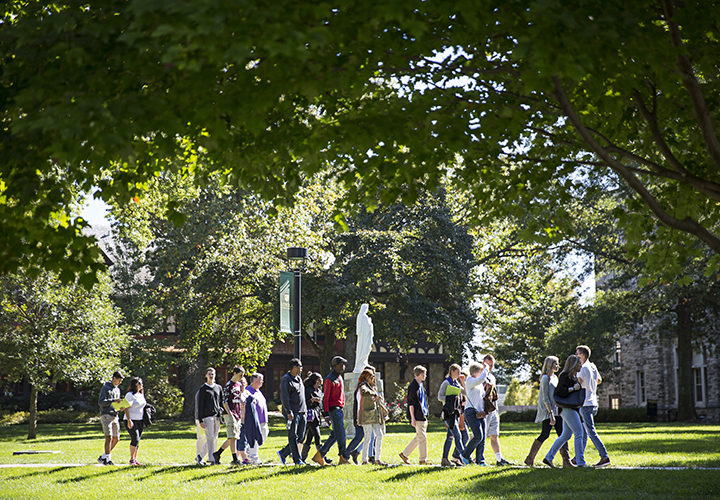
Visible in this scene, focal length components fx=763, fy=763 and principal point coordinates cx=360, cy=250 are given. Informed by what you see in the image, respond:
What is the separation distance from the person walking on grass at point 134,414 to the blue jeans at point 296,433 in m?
2.67

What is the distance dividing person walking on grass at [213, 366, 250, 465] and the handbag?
205 inches

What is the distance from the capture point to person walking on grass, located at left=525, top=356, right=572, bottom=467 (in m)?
11.7

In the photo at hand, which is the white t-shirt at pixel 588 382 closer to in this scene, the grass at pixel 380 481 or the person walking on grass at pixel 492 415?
the grass at pixel 380 481

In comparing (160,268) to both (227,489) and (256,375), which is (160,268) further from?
(227,489)

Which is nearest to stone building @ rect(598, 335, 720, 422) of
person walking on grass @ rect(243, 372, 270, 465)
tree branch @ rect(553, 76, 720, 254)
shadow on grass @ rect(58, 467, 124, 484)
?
person walking on grass @ rect(243, 372, 270, 465)

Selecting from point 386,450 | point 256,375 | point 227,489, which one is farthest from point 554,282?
point 227,489

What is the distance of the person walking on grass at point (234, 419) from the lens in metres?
12.8

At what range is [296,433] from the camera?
493 inches

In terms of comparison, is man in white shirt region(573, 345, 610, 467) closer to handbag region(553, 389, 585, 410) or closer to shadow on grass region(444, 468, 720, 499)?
handbag region(553, 389, 585, 410)

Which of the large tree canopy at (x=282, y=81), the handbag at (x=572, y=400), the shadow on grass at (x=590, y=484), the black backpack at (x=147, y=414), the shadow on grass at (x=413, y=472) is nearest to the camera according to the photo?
the large tree canopy at (x=282, y=81)

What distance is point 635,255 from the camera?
30.1ft

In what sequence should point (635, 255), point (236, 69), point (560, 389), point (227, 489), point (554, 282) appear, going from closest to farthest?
point (236, 69)
point (635, 255)
point (227, 489)
point (560, 389)
point (554, 282)

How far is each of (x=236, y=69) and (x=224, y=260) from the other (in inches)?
872

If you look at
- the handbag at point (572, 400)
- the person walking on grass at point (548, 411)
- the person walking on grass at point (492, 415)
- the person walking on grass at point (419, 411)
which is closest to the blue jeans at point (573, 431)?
the handbag at point (572, 400)
